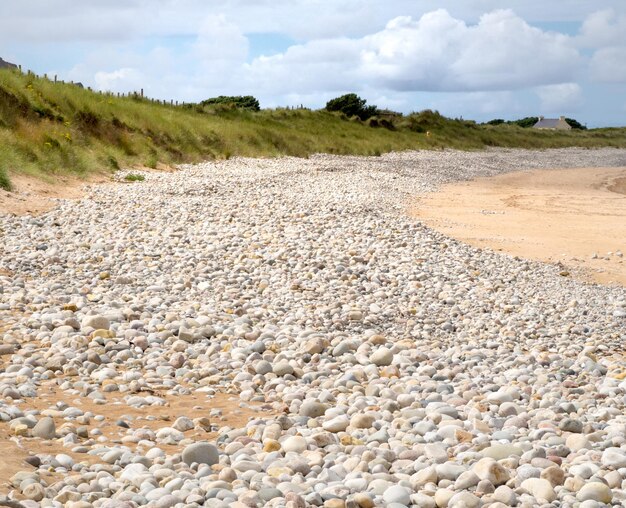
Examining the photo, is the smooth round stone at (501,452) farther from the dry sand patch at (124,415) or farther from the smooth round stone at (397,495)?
the dry sand patch at (124,415)

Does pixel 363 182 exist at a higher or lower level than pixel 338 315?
higher

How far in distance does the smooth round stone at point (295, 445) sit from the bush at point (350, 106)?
45585 mm

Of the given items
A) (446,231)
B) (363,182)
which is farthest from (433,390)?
(363,182)

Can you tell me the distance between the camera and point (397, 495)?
427 centimetres

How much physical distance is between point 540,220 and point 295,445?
14.8m

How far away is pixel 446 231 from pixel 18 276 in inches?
343

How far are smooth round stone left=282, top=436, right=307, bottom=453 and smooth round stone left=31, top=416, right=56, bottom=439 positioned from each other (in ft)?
5.35

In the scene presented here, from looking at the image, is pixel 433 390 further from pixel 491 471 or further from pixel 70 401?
pixel 70 401

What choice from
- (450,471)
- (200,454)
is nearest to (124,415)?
(200,454)

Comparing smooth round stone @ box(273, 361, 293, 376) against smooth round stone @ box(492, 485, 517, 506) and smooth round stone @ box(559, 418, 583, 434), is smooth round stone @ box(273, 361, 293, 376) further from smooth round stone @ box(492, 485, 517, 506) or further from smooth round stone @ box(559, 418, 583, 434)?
smooth round stone @ box(492, 485, 517, 506)

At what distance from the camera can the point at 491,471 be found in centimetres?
452

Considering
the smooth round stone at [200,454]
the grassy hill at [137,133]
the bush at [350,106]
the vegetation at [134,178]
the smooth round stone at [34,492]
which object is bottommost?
the smooth round stone at [200,454]

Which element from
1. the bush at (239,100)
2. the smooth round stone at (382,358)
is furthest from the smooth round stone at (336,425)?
the bush at (239,100)

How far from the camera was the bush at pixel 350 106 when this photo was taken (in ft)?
165
